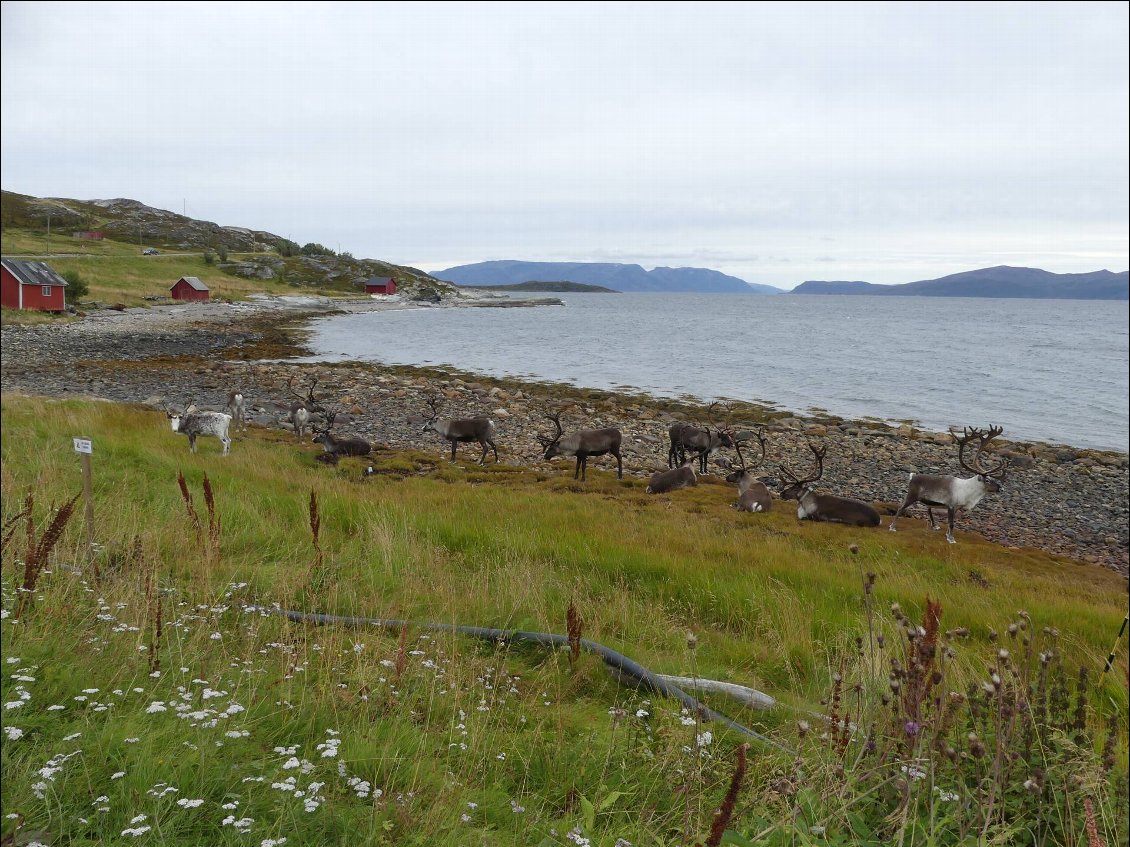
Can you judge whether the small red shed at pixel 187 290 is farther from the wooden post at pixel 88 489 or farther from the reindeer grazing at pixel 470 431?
the wooden post at pixel 88 489

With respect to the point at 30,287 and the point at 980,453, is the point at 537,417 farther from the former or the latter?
the point at 30,287

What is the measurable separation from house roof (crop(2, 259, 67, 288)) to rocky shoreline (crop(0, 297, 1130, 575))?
8994 millimetres

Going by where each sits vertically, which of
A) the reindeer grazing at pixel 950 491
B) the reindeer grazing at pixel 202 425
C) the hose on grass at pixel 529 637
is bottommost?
the reindeer grazing at pixel 950 491

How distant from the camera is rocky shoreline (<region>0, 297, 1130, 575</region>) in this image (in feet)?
67.3

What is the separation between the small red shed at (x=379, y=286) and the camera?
420ft

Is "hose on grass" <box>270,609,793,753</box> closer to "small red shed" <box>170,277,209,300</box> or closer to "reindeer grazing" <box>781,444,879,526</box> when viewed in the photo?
"reindeer grazing" <box>781,444,879,526</box>

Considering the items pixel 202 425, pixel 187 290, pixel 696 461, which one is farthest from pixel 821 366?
pixel 187 290

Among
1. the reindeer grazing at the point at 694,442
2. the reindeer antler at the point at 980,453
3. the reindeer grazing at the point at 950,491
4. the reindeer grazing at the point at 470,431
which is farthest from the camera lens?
the reindeer grazing at the point at 694,442

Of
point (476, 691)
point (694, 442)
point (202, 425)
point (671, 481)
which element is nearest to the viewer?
point (476, 691)

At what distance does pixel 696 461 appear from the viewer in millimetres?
25000

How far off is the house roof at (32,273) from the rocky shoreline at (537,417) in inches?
354

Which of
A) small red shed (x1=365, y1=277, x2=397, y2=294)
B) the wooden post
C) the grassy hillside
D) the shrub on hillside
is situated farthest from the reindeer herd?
small red shed (x1=365, y1=277, x2=397, y2=294)

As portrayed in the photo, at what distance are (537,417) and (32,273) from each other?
51.4 m

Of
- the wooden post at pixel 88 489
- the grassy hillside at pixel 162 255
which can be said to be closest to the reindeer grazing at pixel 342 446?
the wooden post at pixel 88 489
